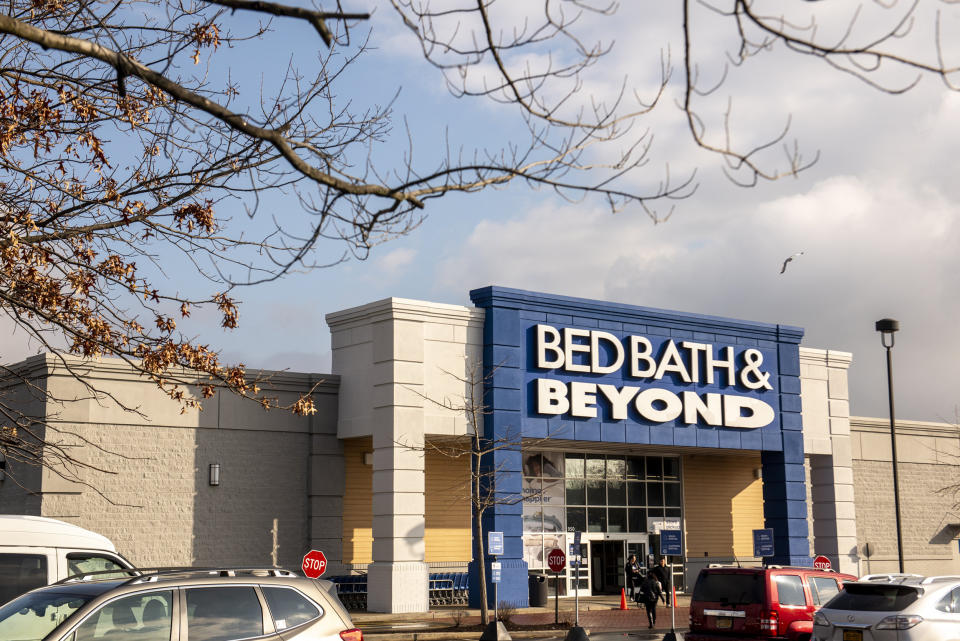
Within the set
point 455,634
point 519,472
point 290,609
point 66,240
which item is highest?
point 66,240

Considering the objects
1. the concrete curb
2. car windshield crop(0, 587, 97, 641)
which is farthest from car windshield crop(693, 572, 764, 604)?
car windshield crop(0, 587, 97, 641)

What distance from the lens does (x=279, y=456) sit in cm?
2959

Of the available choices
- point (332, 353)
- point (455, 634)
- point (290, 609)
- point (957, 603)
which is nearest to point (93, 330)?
point (290, 609)

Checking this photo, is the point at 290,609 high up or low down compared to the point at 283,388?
down

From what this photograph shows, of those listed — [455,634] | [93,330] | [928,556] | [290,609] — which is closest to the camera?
[290,609]

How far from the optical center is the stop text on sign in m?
31.2

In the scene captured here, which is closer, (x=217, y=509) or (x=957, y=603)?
(x=957, y=603)

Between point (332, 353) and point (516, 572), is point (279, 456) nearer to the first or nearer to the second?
point (332, 353)

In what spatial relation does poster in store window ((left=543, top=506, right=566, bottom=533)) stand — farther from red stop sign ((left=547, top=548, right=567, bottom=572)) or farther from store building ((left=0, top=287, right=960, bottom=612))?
red stop sign ((left=547, top=548, right=567, bottom=572))

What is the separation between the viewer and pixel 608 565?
36.6 metres

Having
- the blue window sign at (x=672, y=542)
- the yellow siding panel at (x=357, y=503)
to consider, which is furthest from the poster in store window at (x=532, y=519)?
the blue window sign at (x=672, y=542)

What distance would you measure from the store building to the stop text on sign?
6cm

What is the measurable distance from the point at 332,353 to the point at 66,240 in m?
18.0

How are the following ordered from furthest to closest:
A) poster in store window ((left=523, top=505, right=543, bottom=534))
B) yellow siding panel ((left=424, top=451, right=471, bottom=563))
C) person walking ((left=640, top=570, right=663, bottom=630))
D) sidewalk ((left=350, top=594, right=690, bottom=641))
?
poster in store window ((left=523, top=505, right=543, bottom=534)) → yellow siding panel ((left=424, top=451, right=471, bottom=563)) → person walking ((left=640, top=570, right=663, bottom=630)) → sidewalk ((left=350, top=594, right=690, bottom=641))
